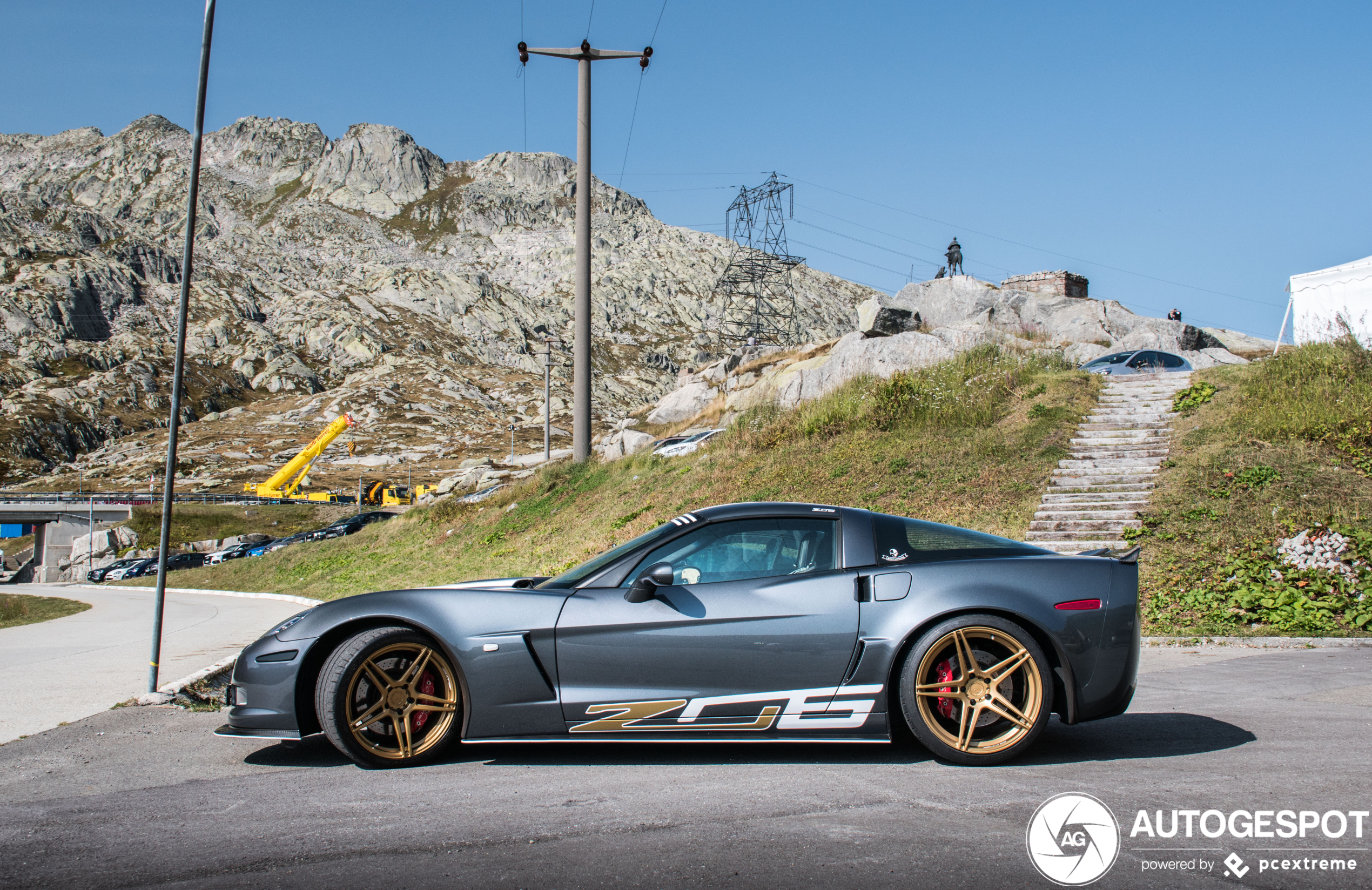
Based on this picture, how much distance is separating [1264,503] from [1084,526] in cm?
199

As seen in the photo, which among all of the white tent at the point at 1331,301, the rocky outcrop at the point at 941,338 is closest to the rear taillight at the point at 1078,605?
the white tent at the point at 1331,301

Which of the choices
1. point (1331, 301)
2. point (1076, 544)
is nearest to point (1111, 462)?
point (1076, 544)

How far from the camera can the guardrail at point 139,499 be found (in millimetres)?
68125

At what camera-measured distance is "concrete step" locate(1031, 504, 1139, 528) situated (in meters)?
11.6

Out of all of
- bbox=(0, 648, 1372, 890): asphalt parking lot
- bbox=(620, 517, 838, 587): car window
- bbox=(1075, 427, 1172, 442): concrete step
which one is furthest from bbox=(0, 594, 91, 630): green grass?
bbox=(1075, 427, 1172, 442): concrete step

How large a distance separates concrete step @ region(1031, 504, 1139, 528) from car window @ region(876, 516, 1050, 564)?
7.54 meters

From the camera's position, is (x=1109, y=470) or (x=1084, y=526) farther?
(x=1109, y=470)

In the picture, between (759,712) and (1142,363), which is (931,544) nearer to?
(759,712)

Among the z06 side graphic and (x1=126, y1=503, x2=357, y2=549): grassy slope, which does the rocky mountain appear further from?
the z06 side graphic

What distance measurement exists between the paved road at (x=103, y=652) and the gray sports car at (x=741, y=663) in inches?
117

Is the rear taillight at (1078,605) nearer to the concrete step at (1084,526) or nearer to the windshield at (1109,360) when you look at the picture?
the concrete step at (1084,526)

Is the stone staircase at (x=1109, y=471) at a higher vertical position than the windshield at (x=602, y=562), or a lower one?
higher

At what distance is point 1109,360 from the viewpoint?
79.3 feet

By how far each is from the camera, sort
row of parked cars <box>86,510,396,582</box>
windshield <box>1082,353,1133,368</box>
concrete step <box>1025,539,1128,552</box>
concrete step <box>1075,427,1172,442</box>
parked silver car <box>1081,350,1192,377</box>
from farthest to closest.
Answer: row of parked cars <box>86,510,396,582</box> → windshield <box>1082,353,1133,368</box> → parked silver car <box>1081,350,1192,377</box> → concrete step <box>1075,427,1172,442</box> → concrete step <box>1025,539,1128,552</box>
